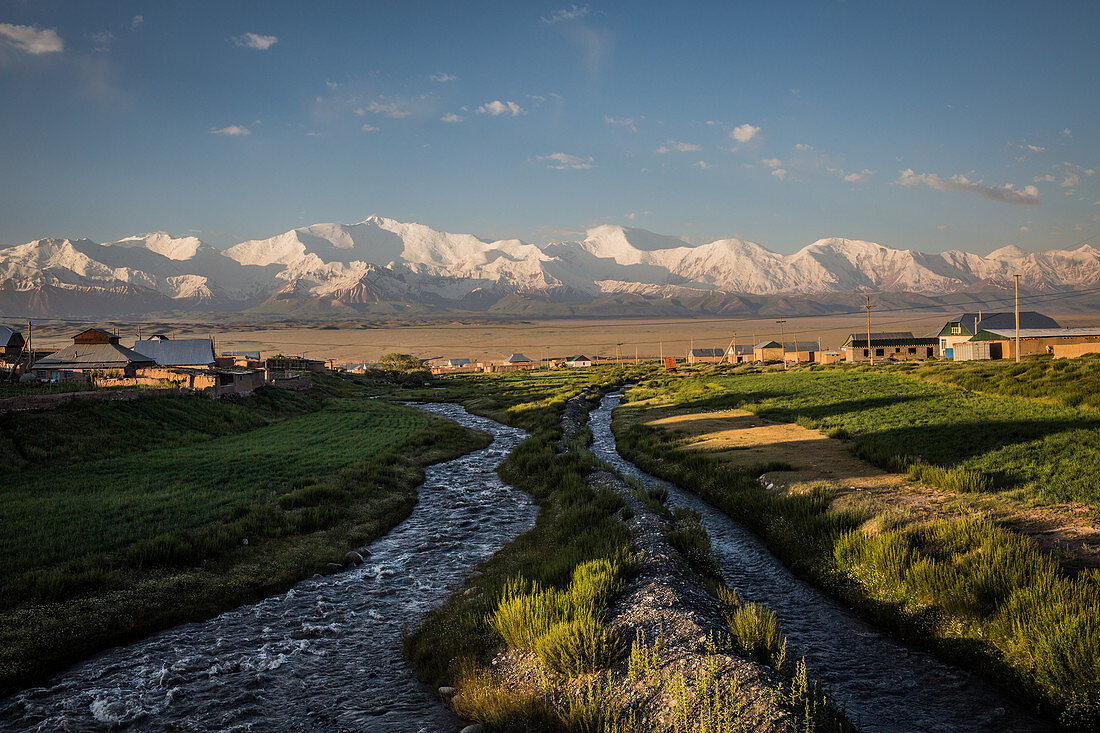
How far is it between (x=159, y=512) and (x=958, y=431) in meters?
31.8

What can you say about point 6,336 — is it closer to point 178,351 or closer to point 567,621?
point 178,351

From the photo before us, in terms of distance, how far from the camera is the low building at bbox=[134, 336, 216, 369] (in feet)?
239

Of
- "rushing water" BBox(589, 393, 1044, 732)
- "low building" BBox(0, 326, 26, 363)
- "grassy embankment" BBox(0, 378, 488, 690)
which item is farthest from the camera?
"low building" BBox(0, 326, 26, 363)

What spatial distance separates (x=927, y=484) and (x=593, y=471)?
12.5 meters

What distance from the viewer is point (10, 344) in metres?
75.9

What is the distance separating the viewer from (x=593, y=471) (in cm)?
2702

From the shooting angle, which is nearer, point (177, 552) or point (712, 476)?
point (177, 552)

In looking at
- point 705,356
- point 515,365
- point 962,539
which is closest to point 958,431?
point 962,539

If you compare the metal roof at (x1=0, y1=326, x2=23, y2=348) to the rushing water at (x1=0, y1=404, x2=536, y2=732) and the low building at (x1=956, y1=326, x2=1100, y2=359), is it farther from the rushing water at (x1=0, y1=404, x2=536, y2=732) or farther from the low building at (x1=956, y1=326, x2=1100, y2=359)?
the low building at (x1=956, y1=326, x2=1100, y2=359)

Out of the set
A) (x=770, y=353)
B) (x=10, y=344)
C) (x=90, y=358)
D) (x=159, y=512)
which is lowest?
(x=770, y=353)

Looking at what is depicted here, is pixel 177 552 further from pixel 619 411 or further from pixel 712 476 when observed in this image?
pixel 619 411

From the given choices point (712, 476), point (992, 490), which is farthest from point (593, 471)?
point (992, 490)

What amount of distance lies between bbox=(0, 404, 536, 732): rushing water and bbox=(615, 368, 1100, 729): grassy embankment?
9.06m

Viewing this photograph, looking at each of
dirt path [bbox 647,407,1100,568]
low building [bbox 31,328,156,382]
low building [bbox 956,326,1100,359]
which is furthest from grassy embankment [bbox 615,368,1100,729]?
low building [bbox 956,326,1100,359]
